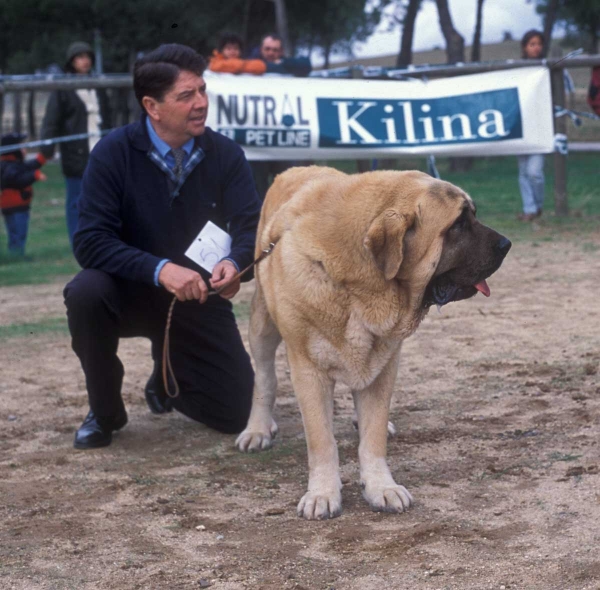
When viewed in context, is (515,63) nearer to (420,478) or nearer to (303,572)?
(420,478)

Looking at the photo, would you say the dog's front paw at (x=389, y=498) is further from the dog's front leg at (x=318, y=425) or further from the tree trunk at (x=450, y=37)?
the tree trunk at (x=450, y=37)

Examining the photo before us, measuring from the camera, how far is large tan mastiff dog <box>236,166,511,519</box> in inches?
128

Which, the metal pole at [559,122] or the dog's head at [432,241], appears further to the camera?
the metal pole at [559,122]

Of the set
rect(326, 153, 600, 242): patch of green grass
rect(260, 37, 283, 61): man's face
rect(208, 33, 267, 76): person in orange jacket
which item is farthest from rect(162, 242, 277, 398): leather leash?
rect(260, 37, 283, 61): man's face

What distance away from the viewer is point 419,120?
1034 centimetres

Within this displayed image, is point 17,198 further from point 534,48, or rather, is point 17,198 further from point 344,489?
point 344,489

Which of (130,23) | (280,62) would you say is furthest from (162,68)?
(130,23)

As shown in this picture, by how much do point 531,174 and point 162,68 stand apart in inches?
273

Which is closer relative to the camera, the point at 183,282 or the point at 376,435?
the point at 376,435

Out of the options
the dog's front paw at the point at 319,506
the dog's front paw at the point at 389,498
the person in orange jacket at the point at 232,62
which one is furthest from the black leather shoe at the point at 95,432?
the person in orange jacket at the point at 232,62

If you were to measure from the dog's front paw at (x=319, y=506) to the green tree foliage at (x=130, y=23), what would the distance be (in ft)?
78.2

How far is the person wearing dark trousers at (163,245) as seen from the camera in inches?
166

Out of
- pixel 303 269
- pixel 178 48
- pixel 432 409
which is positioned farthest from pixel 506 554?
pixel 178 48

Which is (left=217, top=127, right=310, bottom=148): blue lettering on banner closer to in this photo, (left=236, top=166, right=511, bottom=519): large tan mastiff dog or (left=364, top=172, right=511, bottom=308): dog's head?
(left=236, top=166, right=511, bottom=519): large tan mastiff dog
